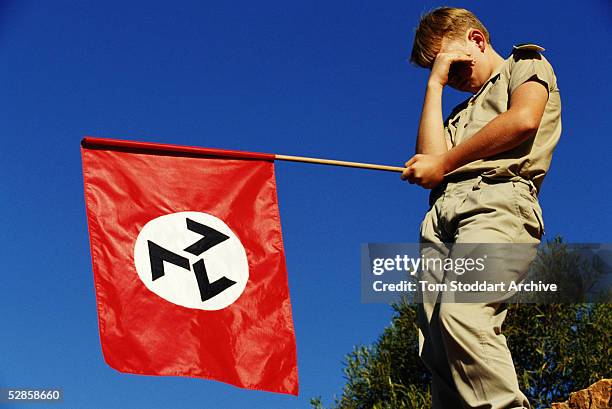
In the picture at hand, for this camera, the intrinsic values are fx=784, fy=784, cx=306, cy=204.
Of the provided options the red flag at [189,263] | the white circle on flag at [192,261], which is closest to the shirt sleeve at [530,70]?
the red flag at [189,263]

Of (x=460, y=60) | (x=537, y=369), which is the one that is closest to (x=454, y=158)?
(x=460, y=60)

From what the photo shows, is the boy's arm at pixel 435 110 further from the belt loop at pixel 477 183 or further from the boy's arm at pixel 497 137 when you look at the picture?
the belt loop at pixel 477 183

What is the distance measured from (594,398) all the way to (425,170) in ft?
9.51

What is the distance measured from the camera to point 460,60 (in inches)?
170

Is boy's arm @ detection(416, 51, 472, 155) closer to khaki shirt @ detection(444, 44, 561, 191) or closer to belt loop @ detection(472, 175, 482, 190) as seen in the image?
khaki shirt @ detection(444, 44, 561, 191)

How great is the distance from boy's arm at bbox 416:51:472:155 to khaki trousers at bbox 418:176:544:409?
0.80 ft

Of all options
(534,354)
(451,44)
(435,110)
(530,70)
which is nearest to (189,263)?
(435,110)

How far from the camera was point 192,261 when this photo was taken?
4.80 meters

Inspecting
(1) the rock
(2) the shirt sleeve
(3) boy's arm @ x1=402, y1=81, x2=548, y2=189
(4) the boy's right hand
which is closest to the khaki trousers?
(3) boy's arm @ x1=402, y1=81, x2=548, y2=189

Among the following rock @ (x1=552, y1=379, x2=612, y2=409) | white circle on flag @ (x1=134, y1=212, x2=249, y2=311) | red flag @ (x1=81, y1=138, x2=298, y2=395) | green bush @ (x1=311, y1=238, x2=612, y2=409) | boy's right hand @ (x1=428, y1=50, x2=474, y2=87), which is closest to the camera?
boy's right hand @ (x1=428, y1=50, x2=474, y2=87)

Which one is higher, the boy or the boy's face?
the boy's face

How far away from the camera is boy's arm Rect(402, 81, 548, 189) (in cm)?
369

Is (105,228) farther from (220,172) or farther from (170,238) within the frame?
(220,172)

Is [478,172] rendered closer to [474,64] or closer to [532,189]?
[532,189]
